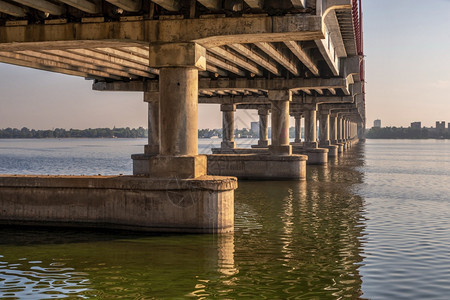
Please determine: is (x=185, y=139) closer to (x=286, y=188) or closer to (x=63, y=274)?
(x=63, y=274)

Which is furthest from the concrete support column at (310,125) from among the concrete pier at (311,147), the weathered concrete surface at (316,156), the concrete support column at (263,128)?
the concrete support column at (263,128)

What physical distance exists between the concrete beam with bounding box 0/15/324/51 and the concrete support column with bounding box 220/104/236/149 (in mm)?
50285

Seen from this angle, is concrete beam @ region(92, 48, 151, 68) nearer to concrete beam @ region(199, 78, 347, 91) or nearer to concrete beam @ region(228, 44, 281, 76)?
concrete beam @ region(228, 44, 281, 76)

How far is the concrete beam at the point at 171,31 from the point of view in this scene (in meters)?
18.1

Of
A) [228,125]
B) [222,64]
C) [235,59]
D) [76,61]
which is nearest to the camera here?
[235,59]

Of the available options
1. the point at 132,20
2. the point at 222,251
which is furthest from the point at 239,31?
the point at 222,251

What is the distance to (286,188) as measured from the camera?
33.4 m

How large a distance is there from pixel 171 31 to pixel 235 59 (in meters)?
12.4

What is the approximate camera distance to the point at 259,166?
3984 cm

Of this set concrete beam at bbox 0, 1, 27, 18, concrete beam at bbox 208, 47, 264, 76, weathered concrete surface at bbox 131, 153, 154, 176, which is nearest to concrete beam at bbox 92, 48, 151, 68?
concrete beam at bbox 208, 47, 264, 76

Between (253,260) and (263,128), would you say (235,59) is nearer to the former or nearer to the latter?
(253,260)

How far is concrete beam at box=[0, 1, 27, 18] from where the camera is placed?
18.1 m

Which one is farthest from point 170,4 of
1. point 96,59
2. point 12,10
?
point 96,59

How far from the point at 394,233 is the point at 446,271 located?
5035 millimetres
